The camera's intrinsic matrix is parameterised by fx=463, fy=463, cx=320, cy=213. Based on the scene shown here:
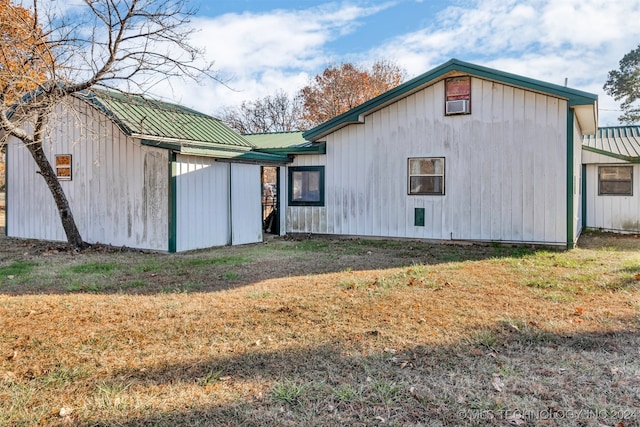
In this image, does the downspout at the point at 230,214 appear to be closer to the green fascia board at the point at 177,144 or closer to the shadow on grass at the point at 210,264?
the shadow on grass at the point at 210,264

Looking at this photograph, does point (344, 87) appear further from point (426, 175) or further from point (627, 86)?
point (426, 175)

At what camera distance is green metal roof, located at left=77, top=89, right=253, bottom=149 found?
9820mm

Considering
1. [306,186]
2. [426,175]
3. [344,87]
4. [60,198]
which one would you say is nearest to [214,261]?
[60,198]

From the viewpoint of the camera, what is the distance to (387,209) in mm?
11484

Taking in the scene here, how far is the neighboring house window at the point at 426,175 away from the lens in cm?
1095

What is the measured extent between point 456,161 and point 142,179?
23.3 feet

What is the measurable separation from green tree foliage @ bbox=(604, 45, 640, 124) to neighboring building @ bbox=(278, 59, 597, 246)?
22510 millimetres

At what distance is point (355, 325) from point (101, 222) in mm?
8353

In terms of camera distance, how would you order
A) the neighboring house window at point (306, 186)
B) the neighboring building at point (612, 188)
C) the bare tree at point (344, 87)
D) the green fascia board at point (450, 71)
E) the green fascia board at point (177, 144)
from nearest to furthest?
the green fascia board at point (450, 71), the green fascia board at point (177, 144), the neighboring house window at point (306, 186), the neighboring building at point (612, 188), the bare tree at point (344, 87)

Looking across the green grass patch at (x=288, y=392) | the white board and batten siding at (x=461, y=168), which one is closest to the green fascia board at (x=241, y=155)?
the white board and batten siding at (x=461, y=168)

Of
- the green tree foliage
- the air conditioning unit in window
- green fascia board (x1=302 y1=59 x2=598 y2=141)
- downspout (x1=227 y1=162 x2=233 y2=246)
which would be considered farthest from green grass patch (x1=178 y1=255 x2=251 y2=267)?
the green tree foliage

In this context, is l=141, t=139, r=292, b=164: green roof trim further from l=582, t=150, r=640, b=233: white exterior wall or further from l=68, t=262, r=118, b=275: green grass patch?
l=582, t=150, r=640, b=233: white exterior wall

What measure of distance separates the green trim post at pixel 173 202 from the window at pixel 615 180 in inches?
478

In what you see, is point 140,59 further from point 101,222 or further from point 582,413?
point 582,413
